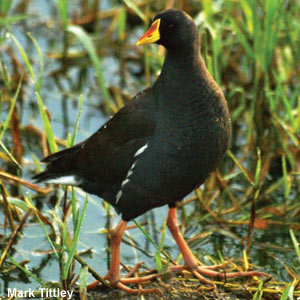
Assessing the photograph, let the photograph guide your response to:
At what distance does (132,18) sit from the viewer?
7.10m

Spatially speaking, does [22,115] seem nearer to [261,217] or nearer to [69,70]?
[69,70]

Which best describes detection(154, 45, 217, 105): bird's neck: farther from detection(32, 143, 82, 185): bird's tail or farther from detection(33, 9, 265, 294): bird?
detection(32, 143, 82, 185): bird's tail

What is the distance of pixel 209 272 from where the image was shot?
4305mm

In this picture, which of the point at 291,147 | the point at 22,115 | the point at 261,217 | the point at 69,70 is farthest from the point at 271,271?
the point at 69,70

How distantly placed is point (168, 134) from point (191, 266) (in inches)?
33.1

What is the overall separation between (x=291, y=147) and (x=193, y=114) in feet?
4.64

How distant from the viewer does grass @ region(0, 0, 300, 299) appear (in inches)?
170

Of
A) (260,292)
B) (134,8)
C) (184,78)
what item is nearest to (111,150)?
(184,78)

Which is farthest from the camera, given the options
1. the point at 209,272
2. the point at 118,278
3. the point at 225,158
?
the point at 225,158

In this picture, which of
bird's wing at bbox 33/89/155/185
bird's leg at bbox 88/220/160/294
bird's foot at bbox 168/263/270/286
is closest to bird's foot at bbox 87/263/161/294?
bird's leg at bbox 88/220/160/294

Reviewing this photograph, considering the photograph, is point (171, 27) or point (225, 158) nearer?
point (171, 27)

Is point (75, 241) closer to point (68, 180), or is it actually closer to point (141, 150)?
point (141, 150)

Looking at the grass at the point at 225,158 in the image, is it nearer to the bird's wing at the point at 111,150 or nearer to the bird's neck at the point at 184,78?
the bird's wing at the point at 111,150

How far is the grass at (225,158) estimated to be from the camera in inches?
170
